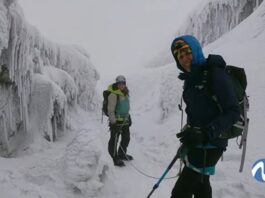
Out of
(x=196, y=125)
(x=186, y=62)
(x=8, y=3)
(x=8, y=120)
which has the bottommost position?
(x=8, y=120)

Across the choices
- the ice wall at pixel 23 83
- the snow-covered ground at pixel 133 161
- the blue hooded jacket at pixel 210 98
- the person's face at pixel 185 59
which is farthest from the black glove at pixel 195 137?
the ice wall at pixel 23 83

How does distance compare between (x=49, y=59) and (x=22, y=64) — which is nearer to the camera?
(x=22, y=64)

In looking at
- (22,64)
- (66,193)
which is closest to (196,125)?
(66,193)

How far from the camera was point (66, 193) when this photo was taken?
18.9ft

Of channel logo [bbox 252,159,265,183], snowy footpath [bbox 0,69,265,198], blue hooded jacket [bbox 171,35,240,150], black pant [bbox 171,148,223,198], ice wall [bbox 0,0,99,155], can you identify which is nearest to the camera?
blue hooded jacket [bbox 171,35,240,150]

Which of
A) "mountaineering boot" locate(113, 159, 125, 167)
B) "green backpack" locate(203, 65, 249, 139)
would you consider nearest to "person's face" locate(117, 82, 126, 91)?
"mountaineering boot" locate(113, 159, 125, 167)

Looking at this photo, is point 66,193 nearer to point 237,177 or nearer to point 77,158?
point 77,158

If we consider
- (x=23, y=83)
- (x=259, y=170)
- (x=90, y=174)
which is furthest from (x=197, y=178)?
(x=23, y=83)

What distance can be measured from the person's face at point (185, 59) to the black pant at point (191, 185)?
38.2 inches

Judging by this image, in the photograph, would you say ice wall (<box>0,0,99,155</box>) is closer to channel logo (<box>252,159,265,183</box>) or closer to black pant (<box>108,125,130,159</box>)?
black pant (<box>108,125,130,159</box>)

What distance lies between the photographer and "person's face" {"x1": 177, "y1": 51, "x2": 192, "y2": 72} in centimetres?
371

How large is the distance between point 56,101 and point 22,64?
2.00 m

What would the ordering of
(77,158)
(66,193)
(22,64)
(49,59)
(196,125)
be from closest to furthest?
1. (196,125)
2. (66,193)
3. (77,158)
4. (22,64)
5. (49,59)

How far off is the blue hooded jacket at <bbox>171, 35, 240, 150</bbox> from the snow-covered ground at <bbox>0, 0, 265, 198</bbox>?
268 cm
